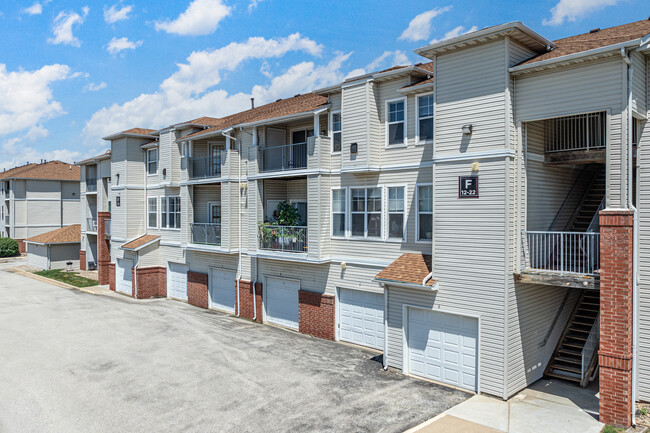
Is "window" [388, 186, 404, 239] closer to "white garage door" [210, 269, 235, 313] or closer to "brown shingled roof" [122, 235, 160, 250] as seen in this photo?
"white garage door" [210, 269, 235, 313]

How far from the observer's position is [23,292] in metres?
28.8

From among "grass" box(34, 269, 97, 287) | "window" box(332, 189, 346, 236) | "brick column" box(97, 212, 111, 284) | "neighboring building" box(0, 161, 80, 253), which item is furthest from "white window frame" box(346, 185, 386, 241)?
"neighboring building" box(0, 161, 80, 253)

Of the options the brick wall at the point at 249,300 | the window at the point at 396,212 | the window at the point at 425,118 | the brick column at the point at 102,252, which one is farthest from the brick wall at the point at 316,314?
the brick column at the point at 102,252

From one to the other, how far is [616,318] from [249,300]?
14.8 m

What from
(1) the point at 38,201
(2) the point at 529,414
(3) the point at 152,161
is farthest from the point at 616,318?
(1) the point at 38,201

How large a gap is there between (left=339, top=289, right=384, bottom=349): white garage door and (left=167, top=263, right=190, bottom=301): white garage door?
11448 mm

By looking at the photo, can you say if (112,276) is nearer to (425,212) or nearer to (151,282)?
(151,282)

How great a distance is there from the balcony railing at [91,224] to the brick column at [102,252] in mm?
4909

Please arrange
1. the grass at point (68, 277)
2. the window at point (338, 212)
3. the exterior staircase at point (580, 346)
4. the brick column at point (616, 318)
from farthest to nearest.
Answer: the grass at point (68, 277), the window at point (338, 212), the exterior staircase at point (580, 346), the brick column at point (616, 318)

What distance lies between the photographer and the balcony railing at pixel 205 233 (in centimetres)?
2283

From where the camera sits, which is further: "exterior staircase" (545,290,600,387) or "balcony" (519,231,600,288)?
"exterior staircase" (545,290,600,387)

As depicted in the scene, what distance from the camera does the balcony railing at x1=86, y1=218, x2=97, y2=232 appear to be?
36688mm

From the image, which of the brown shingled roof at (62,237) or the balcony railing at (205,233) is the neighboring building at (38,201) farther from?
the balcony railing at (205,233)

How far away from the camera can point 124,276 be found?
94.6 feet
